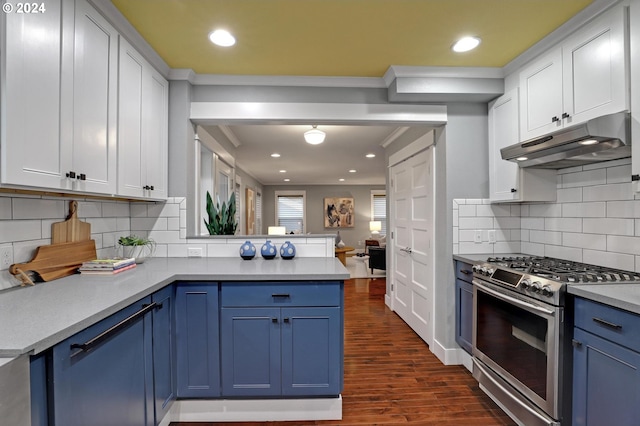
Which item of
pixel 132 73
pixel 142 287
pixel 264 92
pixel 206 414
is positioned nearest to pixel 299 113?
pixel 264 92

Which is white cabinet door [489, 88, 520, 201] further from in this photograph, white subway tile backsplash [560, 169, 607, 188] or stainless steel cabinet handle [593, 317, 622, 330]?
stainless steel cabinet handle [593, 317, 622, 330]

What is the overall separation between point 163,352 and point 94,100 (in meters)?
1.43

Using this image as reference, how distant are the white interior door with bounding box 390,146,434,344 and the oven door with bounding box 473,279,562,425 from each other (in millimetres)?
736

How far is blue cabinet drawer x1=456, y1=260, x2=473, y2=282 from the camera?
2.32 meters

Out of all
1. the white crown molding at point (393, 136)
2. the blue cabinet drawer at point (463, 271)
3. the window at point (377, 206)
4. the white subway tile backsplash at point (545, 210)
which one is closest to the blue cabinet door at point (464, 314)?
the blue cabinet drawer at point (463, 271)

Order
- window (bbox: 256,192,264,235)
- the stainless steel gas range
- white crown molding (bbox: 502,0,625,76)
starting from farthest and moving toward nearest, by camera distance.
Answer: window (bbox: 256,192,264,235)
white crown molding (bbox: 502,0,625,76)
the stainless steel gas range

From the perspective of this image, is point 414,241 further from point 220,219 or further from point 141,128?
point 141,128

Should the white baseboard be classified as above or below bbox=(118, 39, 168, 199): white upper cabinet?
below

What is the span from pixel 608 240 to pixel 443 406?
1.53 metres

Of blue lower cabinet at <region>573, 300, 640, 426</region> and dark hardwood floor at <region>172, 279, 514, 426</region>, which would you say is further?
dark hardwood floor at <region>172, 279, 514, 426</region>

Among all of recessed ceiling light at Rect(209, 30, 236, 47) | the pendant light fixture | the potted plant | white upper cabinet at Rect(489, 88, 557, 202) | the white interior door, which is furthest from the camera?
the pendant light fixture

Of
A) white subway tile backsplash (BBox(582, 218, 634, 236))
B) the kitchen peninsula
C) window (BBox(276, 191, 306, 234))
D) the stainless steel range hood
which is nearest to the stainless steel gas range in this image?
white subway tile backsplash (BBox(582, 218, 634, 236))

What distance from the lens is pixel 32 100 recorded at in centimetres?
121

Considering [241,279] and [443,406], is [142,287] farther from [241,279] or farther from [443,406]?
[443,406]
